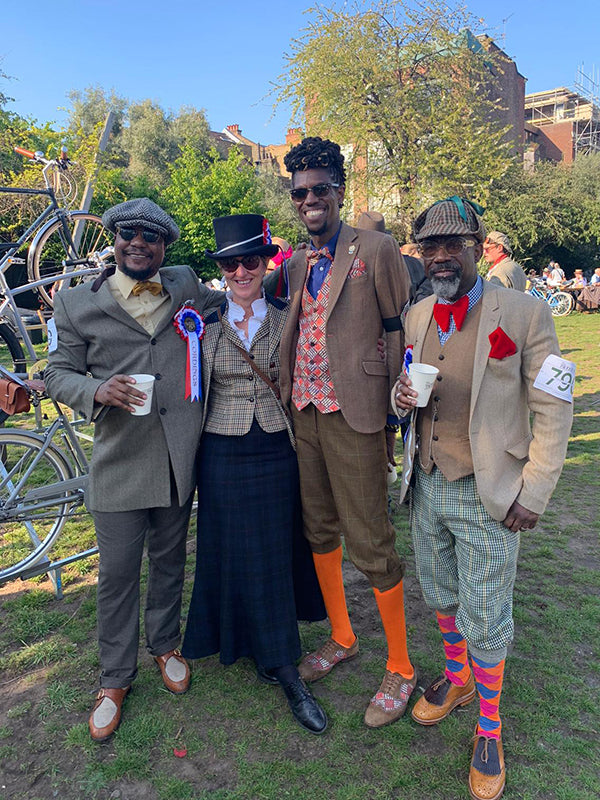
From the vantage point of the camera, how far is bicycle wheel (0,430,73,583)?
3.57 meters

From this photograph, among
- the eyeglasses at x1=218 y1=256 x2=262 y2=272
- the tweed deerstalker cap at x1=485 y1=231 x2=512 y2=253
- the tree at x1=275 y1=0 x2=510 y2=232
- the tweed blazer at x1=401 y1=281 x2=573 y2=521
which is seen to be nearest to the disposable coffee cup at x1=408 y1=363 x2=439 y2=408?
the tweed blazer at x1=401 y1=281 x2=573 y2=521

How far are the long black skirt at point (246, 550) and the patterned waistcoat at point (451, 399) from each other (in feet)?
2.50

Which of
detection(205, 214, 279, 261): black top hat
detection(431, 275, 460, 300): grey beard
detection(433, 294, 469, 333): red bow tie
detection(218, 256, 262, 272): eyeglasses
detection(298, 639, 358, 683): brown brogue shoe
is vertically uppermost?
detection(205, 214, 279, 261): black top hat

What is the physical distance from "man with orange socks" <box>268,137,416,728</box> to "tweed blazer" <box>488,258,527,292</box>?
351 centimetres

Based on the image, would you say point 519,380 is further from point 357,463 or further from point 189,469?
point 189,469

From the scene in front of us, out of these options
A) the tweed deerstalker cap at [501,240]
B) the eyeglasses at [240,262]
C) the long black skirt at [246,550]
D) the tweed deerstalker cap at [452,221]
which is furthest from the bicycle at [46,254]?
the tweed deerstalker cap at [501,240]

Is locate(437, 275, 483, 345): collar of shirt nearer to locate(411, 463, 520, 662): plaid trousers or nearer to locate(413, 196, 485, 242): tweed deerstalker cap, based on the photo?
locate(413, 196, 485, 242): tweed deerstalker cap

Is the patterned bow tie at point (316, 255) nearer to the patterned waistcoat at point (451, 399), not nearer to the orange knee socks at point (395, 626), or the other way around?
the patterned waistcoat at point (451, 399)

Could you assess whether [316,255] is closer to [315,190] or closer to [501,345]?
[315,190]

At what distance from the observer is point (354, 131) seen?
2067 cm

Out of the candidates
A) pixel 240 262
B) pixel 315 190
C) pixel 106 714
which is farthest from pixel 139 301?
pixel 106 714

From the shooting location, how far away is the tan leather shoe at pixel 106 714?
254 cm

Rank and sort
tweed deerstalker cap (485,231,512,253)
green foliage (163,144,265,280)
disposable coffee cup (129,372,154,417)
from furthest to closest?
1. green foliage (163,144,265,280)
2. tweed deerstalker cap (485,231,512,253)
3. disposable coffee cup (129,372,154,417)

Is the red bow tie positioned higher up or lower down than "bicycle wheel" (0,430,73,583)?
higher up
